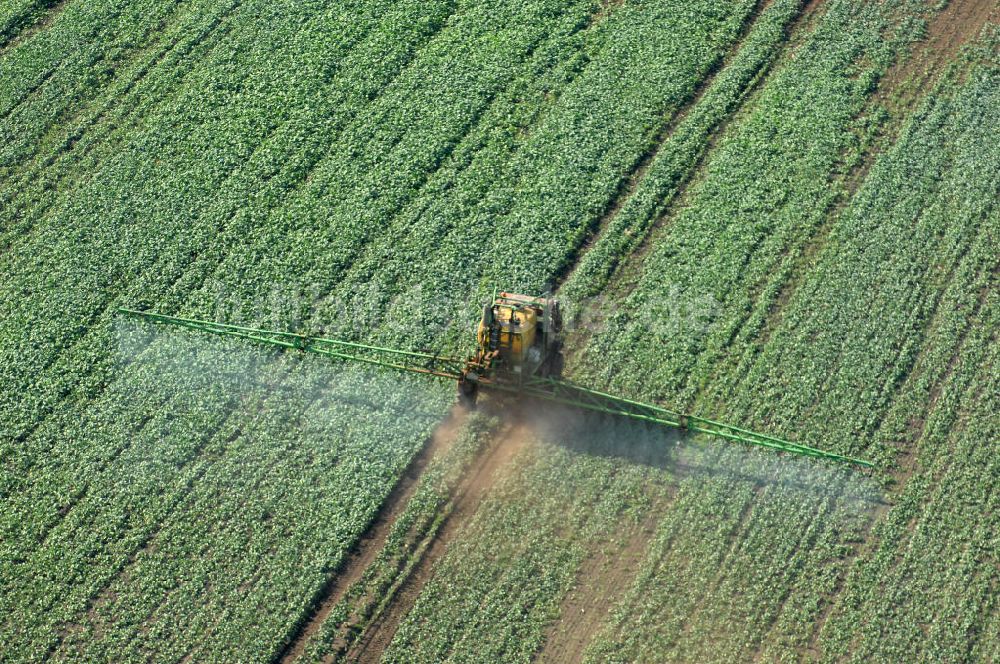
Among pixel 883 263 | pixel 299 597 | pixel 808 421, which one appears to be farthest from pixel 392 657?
pixel 883 263

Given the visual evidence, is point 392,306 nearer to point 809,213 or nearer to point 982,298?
point 809,213

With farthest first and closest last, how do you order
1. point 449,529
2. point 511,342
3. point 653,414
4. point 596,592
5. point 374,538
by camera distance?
point 653,414 → point 511,342 → point 449,529 → point 374,538 → point 596,592

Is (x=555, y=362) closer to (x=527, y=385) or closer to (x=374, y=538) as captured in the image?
(x=527, y=385)

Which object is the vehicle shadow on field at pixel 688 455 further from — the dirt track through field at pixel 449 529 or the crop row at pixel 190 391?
the crop row at pixel 190 391

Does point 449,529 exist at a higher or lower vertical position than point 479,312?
lower

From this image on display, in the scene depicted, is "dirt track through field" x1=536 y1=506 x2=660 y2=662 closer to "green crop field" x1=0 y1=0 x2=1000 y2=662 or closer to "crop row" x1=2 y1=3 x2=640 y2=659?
"green crop field" x1=0 y1=0 x2=1000 y2=662

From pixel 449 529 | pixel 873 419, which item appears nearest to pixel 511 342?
pixel 449 529

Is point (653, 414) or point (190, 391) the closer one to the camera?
point (653, 414)
